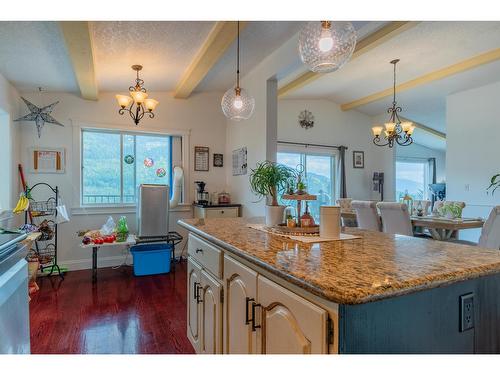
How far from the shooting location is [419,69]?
180 inches

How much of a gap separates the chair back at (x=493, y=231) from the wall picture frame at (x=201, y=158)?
141 inches

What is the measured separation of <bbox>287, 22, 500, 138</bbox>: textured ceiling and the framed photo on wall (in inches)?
36.4

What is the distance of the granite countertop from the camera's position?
2.53ft

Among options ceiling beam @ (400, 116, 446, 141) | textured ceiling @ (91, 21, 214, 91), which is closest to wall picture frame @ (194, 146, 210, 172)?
textured ceiling @ (91, 21, 214, 91)

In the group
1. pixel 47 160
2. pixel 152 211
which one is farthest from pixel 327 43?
pixel 47 160

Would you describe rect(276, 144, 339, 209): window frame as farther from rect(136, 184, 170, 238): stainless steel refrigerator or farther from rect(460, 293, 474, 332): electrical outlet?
rect(460, 293, 474, 332): electrical outlet

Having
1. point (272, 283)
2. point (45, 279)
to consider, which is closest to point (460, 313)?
point (272, 283)

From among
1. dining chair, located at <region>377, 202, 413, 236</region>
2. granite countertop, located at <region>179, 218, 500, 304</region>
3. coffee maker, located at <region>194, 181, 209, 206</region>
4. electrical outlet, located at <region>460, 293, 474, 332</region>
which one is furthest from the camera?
coffee maker, located at <region>194, 181, 209, 206</region>

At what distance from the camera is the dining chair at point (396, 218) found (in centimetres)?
322

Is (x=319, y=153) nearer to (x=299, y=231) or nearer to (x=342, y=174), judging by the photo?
(x=342, y=174)

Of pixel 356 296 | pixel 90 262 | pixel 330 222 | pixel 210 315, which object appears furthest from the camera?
pixel 90 262

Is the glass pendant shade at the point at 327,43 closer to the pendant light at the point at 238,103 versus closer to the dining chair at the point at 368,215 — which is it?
the pendant light at the point at 238,103

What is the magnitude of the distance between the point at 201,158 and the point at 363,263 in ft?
13.1
